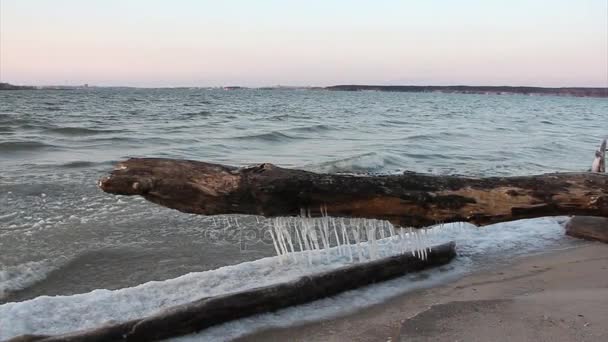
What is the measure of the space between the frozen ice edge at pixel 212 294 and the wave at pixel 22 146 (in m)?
14.0

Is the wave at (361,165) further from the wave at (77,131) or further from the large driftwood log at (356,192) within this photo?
the wave at (77,131)

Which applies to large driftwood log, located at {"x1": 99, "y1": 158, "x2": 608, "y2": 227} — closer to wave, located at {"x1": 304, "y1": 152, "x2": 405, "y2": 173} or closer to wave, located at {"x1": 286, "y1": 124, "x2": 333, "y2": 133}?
wave, located at {"x1": 304, "y1": 152, "x2": 405, "y2": 173}

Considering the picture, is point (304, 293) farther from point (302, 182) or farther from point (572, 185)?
point (572, 185)

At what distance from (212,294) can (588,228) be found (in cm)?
501

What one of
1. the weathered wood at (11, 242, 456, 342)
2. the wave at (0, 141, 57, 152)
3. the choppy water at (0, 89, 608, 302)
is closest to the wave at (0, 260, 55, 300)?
the choppy water at (0, 89, 608, 302)

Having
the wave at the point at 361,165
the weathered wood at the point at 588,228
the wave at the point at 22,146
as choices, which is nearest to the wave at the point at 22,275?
the weathered wood at the point at 588,228

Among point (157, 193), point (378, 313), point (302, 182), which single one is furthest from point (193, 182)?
point (378, 313)

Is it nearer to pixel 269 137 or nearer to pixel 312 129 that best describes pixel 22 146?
pixel 269 137

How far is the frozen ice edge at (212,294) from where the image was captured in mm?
4059

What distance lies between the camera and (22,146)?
17.4 metres

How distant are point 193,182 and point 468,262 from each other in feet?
12.0

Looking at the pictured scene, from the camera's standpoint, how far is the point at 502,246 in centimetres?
657

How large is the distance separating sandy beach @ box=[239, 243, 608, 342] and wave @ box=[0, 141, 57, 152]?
15510mm

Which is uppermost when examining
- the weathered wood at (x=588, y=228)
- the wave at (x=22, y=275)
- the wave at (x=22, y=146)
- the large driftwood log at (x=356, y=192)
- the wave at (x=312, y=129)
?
the large driftwood log at (x=356, y=192)
